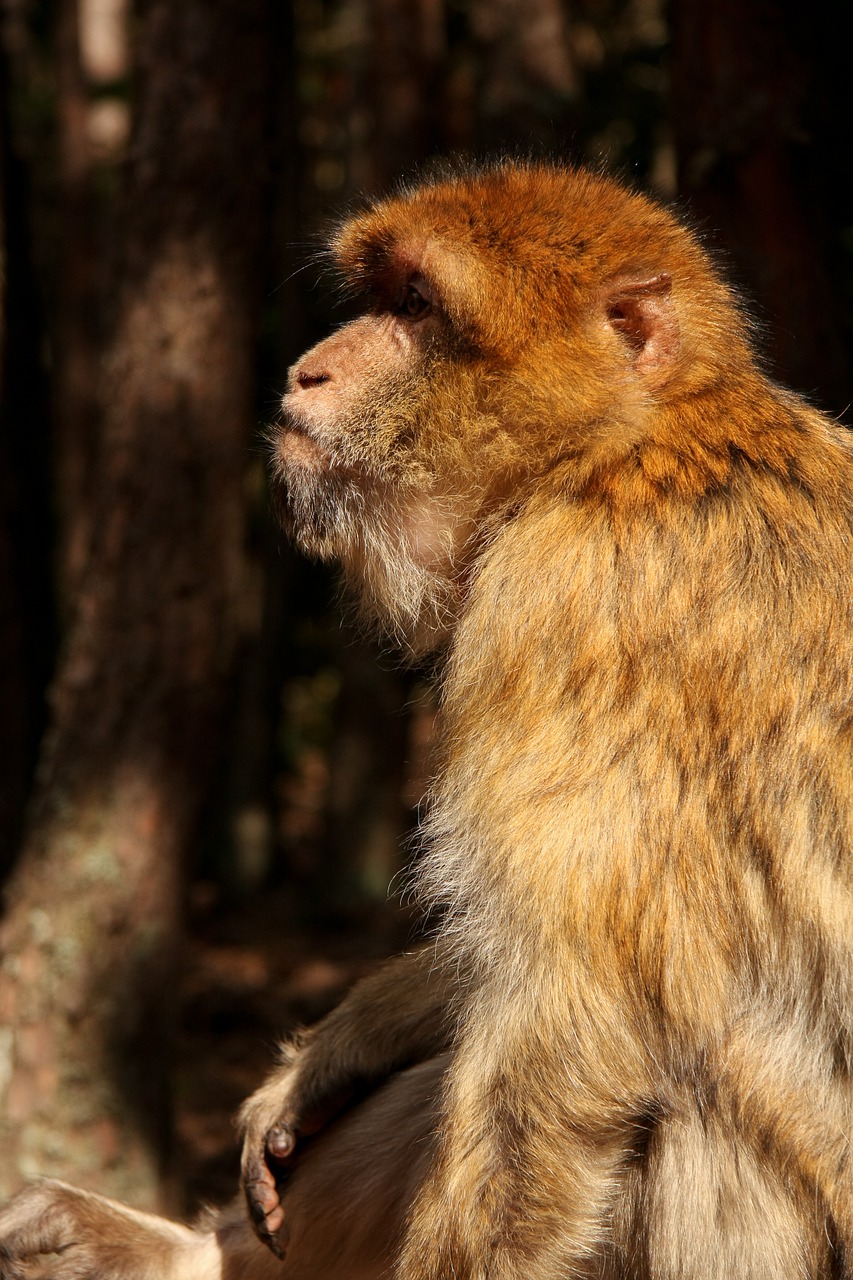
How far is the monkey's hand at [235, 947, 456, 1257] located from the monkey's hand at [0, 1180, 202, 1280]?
14.2 inches

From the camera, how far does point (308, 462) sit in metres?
3.50

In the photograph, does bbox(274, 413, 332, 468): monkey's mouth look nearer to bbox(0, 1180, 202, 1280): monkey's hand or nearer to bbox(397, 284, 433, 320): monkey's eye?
bbox(397, 284, 433, 320): monkey's eye

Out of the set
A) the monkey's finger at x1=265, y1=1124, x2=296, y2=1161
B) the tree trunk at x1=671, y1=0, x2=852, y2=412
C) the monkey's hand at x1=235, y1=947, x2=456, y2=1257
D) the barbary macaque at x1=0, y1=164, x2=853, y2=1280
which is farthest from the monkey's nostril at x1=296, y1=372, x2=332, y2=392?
the monkey's finger at x1=265, y1=1124, x2=296, y2=1161

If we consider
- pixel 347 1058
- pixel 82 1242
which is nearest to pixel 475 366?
pixel 347 1058

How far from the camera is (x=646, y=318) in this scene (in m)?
3.17

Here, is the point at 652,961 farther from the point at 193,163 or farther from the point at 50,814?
the point at 193,163

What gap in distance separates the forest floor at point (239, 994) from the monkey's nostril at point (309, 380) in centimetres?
342

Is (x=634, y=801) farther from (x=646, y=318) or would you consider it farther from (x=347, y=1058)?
(x=347, y=1058)

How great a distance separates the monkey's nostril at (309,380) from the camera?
349cm

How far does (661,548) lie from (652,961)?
30.3 inches

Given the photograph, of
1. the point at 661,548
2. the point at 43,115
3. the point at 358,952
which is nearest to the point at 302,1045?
the point at 661,548

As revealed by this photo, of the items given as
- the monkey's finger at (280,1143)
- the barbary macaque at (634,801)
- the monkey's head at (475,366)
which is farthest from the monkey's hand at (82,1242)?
the monkey's head at (475,366)

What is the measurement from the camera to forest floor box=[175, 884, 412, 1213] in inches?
295

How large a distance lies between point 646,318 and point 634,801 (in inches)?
42.4
